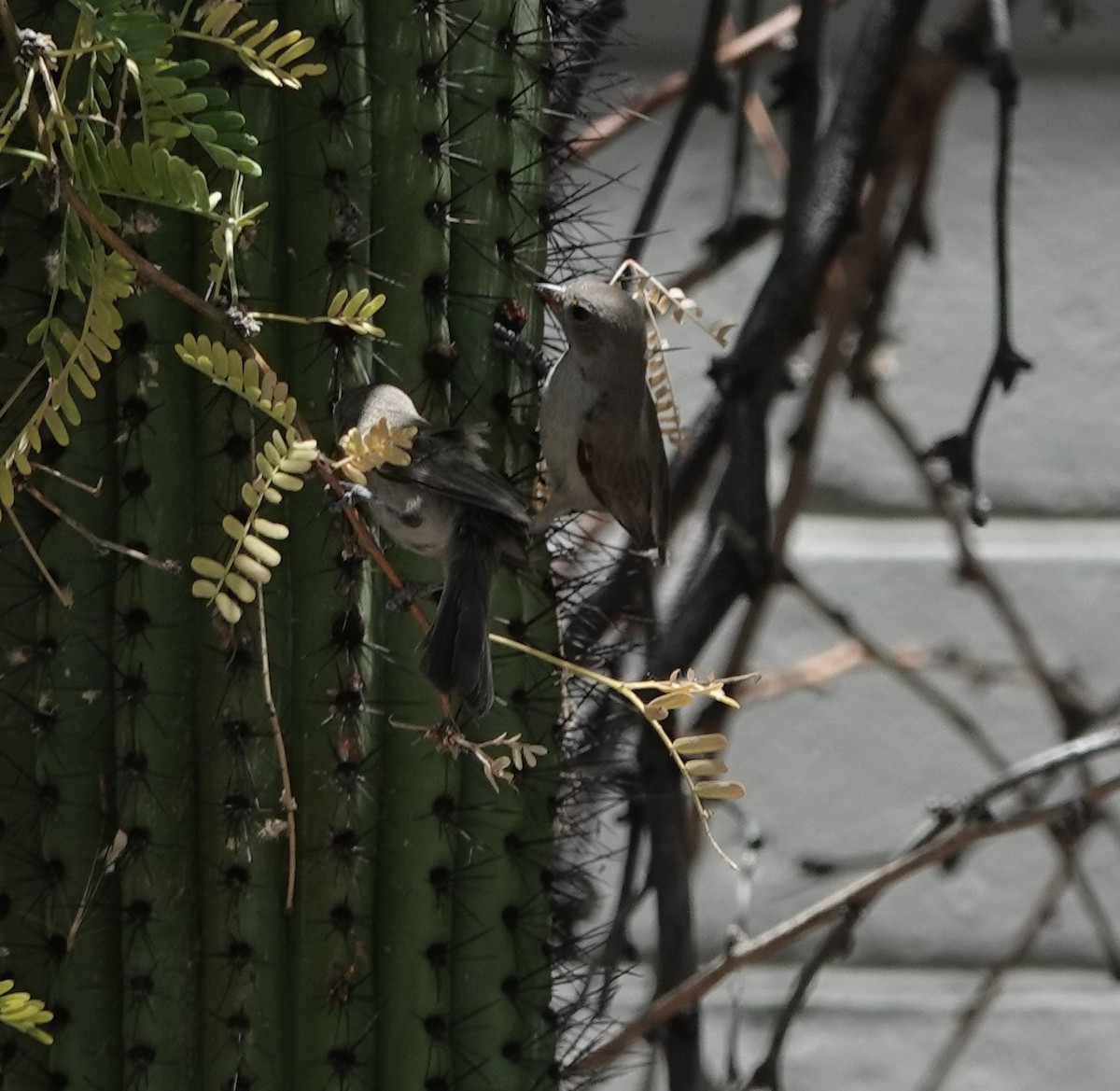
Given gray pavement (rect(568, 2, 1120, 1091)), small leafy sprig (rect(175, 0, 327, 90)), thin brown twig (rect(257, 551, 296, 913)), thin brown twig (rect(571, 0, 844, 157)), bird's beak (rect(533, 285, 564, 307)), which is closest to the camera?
small leafy sprig (rect(175, 0, 327, 90))

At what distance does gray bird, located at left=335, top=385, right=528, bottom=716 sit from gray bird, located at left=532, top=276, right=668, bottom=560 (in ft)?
0.24

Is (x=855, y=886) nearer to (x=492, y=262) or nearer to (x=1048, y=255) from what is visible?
(x=492, y=262)

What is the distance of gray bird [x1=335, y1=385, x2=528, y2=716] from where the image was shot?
662 mm

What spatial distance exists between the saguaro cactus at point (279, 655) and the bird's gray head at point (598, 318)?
0.11 ft

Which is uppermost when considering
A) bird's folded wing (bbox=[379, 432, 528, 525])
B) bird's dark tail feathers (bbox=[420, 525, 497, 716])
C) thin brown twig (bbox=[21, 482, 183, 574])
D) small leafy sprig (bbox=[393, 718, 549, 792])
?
bird's folded wing (bbox=[379, 432, 528, 525])

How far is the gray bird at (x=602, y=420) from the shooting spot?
79 cm

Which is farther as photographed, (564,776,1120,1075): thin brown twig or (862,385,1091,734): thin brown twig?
(862,385,1091,734): thin brown twig

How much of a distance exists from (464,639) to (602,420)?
0.18 m

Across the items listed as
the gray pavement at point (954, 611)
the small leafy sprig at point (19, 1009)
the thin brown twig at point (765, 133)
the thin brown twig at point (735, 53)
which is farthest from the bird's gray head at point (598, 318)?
the gray pavement at point (954, 611)

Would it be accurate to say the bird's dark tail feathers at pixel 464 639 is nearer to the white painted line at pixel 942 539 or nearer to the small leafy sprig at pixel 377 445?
the small leafy sprig at pixel 377 445

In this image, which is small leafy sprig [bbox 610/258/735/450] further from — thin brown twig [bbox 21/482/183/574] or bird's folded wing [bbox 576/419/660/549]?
thin brown twig [bbox 21/482/183/574]

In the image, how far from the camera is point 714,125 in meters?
1.91

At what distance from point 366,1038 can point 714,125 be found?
1.38 meters

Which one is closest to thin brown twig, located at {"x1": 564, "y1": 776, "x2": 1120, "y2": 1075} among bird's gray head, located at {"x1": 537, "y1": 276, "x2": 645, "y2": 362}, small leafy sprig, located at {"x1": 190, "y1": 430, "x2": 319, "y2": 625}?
bird's gray head, located at {"x1": 537, "y1": 276, "x2": 645, "y2": 362}
